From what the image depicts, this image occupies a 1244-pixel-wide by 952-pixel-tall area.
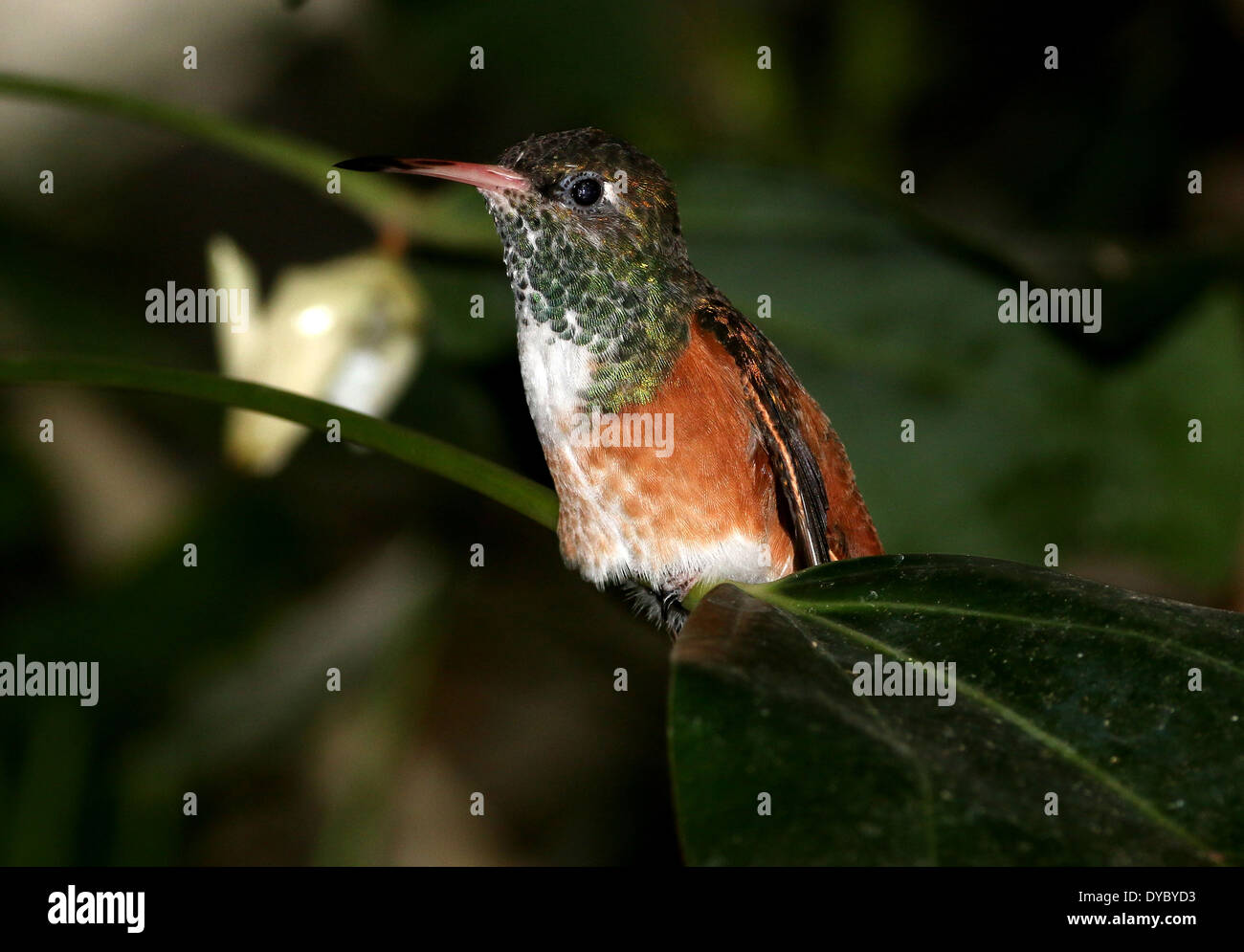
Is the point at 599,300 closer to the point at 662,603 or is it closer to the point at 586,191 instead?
the point at 586,191

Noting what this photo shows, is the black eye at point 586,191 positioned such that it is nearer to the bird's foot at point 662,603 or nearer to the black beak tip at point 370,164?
the black beak tip at point 370,164

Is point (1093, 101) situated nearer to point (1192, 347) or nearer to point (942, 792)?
point (1192, 347)

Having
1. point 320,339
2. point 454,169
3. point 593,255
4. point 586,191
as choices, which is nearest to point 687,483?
point 593,255

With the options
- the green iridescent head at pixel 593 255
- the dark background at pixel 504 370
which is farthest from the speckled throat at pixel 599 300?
the dark background at pixel 504 370

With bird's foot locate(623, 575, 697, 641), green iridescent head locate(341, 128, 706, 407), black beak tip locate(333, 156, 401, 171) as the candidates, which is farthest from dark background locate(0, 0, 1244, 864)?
black beak tip locate(333, 156, 401, 171)

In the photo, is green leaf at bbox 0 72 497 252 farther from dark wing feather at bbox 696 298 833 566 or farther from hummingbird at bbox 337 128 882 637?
dark wing feather at bbox 696 298 833 566

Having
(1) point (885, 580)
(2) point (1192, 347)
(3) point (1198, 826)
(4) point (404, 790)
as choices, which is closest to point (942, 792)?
(3) point (1198, 826)
